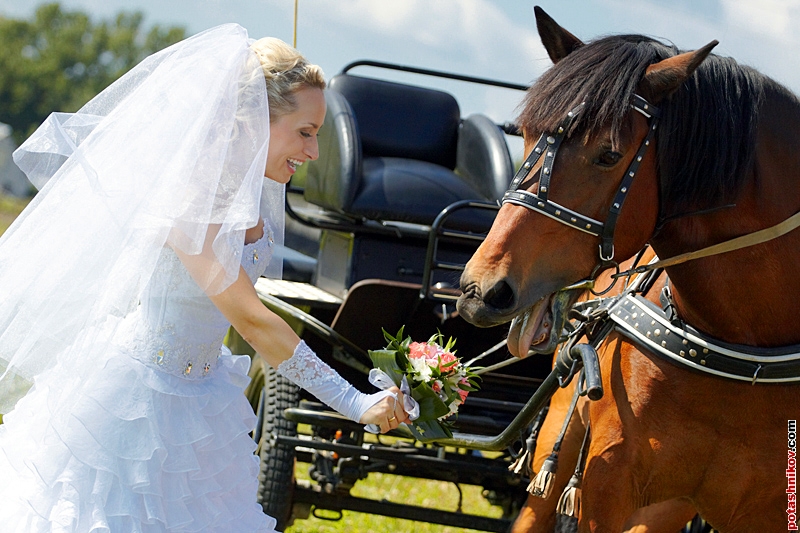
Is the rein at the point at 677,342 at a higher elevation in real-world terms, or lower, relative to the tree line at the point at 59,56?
higher

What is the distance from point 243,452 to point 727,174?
1422 millimetres

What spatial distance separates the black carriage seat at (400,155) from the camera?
163 inches

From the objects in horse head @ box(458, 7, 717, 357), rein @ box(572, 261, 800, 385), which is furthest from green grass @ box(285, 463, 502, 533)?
horse head @ box(458, 7, 717, 357)

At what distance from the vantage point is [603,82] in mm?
2242

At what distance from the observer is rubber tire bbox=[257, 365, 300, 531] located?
399 centimetres

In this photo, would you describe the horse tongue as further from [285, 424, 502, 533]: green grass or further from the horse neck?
[285, 424, 502, 533]: green grass

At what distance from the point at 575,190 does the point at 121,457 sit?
1.25 meters

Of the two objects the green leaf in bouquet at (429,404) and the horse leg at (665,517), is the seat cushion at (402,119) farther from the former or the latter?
the green leaf in bouquet at (429,404)

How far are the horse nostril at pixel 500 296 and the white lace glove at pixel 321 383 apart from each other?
0.35m

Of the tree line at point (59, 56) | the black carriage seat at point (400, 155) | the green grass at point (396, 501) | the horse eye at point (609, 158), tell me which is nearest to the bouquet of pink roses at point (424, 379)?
the horse eye at point (609, 158)

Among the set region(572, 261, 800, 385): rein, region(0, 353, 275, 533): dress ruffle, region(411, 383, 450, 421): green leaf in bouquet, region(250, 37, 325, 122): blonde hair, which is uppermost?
region(250, 37, 325, 122): blonde hair

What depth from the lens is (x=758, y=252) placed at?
7.80 feet

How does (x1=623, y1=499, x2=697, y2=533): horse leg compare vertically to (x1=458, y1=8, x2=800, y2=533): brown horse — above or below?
below

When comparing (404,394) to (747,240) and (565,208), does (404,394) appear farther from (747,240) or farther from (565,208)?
(747,240)
